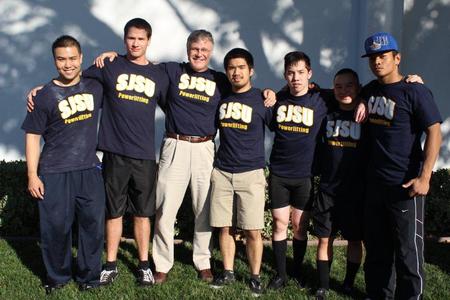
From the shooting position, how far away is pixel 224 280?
193 inches

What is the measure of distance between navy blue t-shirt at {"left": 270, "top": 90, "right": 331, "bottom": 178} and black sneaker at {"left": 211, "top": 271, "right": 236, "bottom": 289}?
3.19 feet

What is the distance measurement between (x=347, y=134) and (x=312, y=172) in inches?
17.0

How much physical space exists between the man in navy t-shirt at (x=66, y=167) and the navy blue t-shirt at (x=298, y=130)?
1490mm

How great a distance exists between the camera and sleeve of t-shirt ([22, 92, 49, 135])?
14.6 feet

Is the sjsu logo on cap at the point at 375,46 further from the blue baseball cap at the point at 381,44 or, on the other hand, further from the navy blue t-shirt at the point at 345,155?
the navy blue t-shirt at the point at 345,155

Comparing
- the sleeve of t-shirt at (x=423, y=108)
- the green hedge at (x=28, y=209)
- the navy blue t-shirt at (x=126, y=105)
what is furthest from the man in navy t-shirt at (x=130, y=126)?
the sleeve of t-shirt at (x=423, y=108)

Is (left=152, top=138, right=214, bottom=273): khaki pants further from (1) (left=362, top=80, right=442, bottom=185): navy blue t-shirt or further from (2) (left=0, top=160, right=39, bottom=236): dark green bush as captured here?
(2) (left=0, top=160, right=39, bottom=236): dark green bush

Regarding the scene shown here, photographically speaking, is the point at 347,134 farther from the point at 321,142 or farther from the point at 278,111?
the point at 278,111

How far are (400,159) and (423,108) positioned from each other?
15.9 inches

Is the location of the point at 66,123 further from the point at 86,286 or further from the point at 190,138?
the point at 86,286

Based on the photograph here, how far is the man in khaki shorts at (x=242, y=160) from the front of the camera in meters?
4.67

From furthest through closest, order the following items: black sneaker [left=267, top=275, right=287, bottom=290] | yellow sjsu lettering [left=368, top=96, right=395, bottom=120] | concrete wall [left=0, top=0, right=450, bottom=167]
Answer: concrete wall [left=0, top=0, right=450, bottom=167] → black sneaker [left=267, top=275, right=287, bottom=290] → yellow sjsu lettering [left=368, top=96, right=395, bottom=120]

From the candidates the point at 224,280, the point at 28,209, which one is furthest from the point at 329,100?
the point at 28,209

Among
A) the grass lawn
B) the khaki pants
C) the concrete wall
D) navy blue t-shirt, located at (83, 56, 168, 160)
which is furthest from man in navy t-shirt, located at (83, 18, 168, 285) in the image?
the concrete wall
